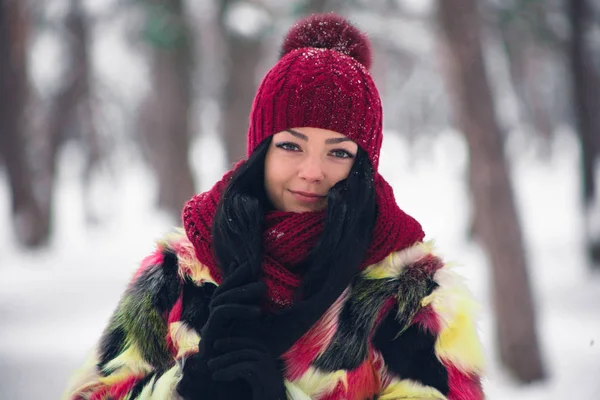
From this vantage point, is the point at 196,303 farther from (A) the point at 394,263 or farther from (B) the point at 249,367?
(A) the point at 394,263

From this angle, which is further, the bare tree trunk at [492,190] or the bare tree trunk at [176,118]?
the bare tree trunk at [176,118]

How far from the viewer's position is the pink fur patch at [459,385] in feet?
6.15

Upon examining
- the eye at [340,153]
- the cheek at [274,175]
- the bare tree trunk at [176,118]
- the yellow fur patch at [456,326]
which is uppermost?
the eye at [340,153]

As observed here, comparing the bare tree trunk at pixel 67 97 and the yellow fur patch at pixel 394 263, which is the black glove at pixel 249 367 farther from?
the bare tree trunk at pixel 67 97

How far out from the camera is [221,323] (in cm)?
181

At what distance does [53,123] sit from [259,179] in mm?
11649

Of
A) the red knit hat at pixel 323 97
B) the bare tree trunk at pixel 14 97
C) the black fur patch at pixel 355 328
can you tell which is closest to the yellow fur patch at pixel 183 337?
the black fur patch at pixel 355 328

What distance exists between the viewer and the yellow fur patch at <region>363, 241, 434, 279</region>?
6.54ft

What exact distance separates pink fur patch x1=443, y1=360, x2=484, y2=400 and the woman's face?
0.62m

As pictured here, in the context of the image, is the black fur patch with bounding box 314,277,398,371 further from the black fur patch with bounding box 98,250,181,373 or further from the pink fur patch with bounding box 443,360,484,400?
the black fur patch with bounding box 98,250,181,373

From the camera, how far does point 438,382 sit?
187cm

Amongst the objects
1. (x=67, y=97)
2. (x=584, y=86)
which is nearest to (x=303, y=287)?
(x=584, y=86)

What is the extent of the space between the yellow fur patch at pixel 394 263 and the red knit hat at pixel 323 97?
30cm

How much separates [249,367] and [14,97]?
9.43m
